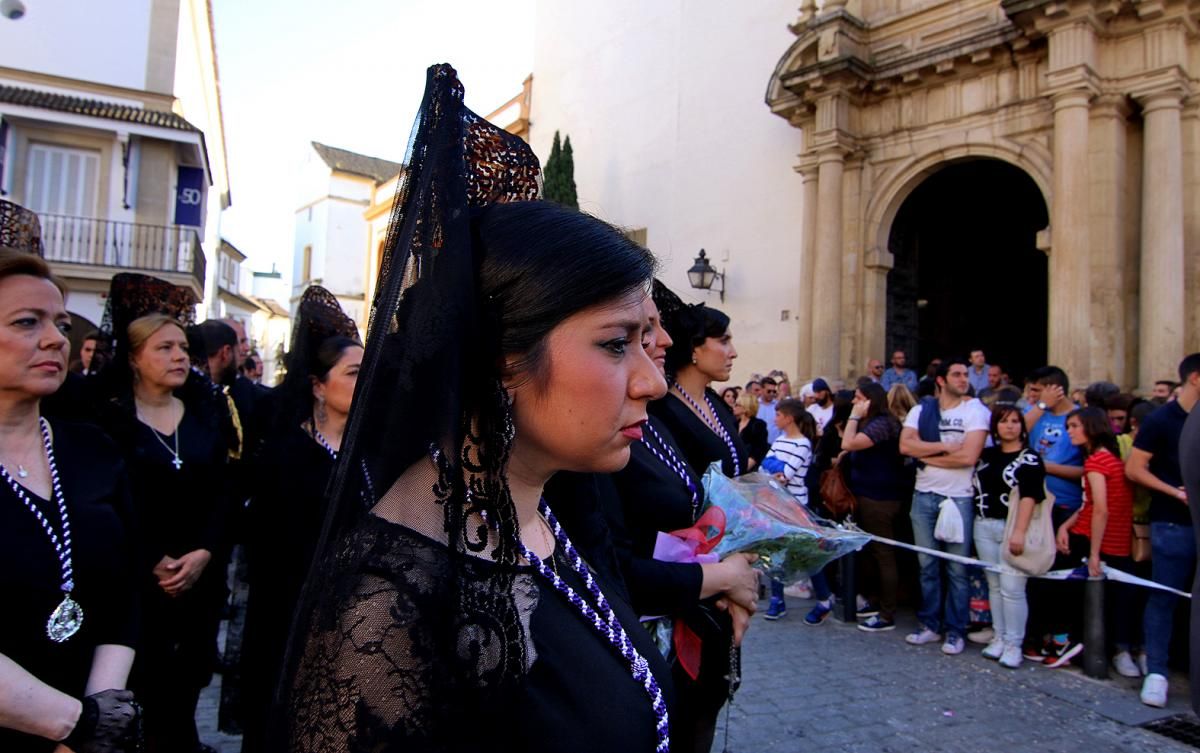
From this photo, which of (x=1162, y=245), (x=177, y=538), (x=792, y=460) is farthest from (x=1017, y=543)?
(x=1162, y=245)

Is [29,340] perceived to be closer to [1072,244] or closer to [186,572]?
[186,572]

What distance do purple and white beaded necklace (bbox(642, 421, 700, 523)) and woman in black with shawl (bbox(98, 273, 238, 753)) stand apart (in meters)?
2.27

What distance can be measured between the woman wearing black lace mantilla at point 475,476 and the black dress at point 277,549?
6.76ft

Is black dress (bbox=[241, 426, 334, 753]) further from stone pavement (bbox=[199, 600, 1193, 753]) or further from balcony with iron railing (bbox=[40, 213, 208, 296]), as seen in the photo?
balcony with iron railing (bbox=[40, 213, 208, 296])

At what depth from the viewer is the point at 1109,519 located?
18.8 ft

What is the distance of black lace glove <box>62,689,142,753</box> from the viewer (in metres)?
2.00

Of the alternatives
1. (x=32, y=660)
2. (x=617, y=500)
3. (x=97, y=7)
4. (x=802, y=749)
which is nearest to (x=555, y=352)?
(x=617, y=500)

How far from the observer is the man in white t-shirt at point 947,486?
20.4ft

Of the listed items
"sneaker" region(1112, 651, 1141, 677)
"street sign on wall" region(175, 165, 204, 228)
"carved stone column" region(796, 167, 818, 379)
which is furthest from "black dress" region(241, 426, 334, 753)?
"street sign on wall" region(175, 165, 204, 228)

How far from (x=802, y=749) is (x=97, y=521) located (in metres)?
3.65

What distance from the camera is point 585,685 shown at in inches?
52.3

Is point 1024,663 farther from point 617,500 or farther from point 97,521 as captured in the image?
point 97,521

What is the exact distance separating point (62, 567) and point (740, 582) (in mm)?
2003

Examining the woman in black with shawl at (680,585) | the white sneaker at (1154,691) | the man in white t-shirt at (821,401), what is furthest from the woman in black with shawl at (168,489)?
the man in white t-shirt at (821,401)
